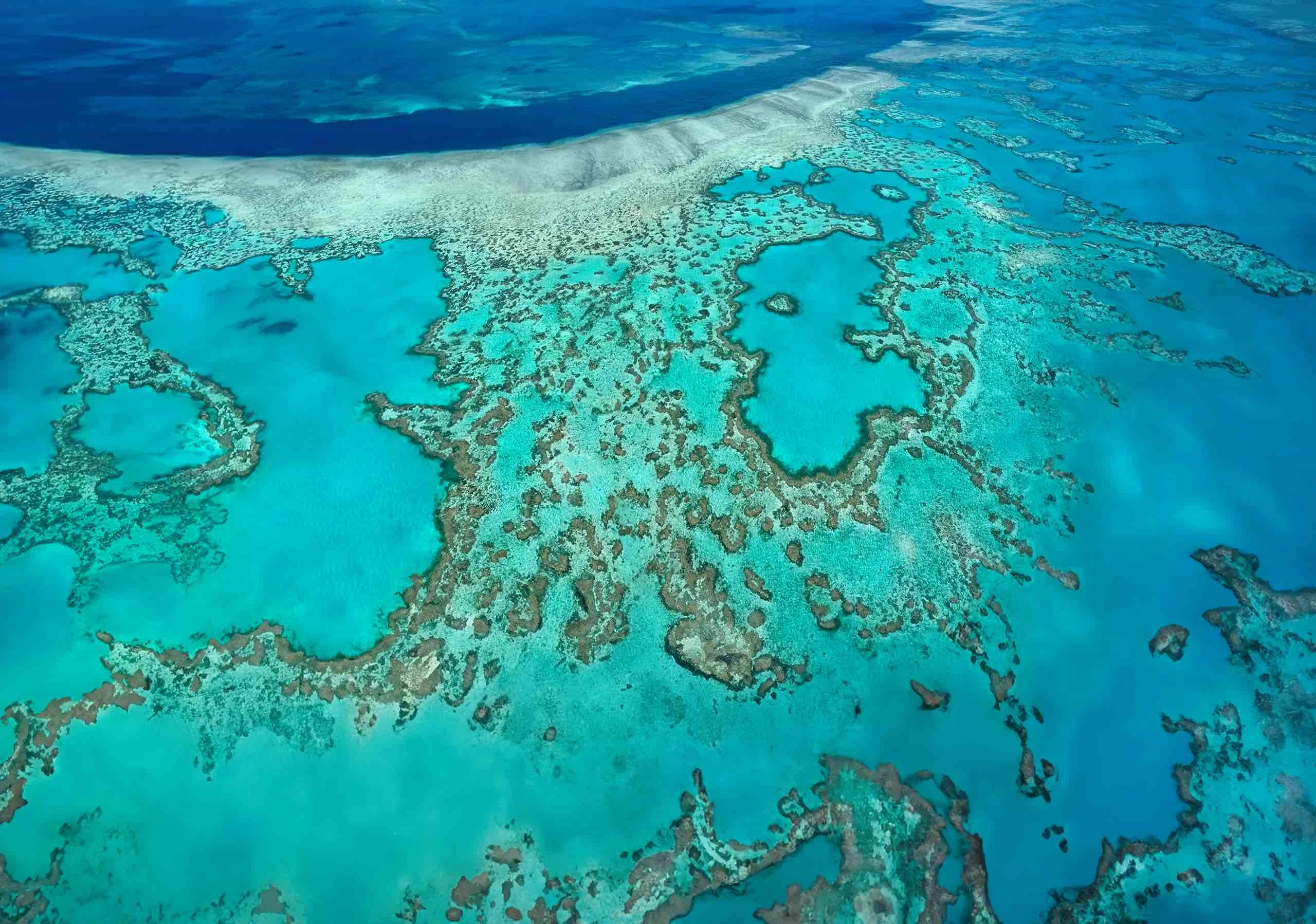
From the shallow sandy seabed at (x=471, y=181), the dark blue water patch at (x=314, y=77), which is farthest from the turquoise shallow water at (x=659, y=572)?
the dark blue water patch at (x=314, y=77)

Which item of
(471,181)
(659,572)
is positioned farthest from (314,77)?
(659,572)

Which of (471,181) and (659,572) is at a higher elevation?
(471,181)

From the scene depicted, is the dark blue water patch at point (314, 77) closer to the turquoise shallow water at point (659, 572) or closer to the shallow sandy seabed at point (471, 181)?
the shallow sandy seabed at point (471, 181)

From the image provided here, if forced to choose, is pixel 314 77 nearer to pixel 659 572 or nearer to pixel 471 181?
pixel 471 181

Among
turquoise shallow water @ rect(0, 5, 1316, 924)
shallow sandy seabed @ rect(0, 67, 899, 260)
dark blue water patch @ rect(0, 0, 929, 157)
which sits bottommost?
turquoise shallow water @ rect(0, 5, 1316, 924)

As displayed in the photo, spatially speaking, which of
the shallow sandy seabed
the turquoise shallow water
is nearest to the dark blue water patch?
the shallow sandy seabed

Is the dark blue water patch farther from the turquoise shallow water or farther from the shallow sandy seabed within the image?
the turquoise shallow water
